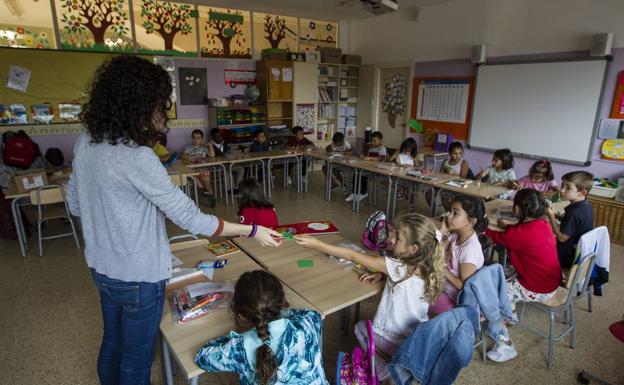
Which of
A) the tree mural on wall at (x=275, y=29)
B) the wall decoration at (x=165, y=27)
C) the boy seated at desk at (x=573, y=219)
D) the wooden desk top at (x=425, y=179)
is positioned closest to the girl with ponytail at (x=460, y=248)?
the boy seated at desk at (x=573, y=219)

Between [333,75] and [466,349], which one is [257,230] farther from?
[333,75]

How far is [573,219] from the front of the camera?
2.91 meters

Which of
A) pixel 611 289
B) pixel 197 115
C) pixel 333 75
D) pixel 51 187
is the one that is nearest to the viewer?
pixel 611 289

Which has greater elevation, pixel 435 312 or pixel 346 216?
pixel 435 312

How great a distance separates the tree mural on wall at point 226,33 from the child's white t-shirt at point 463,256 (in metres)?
6.31

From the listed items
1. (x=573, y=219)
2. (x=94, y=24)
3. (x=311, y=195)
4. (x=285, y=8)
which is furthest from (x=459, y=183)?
(x=94, y=24)

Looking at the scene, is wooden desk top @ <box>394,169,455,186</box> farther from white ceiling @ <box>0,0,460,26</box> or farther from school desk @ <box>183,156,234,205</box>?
white ceiling @ <box>0,0,460,26</box>

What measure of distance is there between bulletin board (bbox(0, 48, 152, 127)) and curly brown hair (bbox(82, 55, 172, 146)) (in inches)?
197

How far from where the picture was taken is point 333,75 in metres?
8.61

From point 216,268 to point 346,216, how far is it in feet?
11.5

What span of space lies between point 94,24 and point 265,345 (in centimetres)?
660

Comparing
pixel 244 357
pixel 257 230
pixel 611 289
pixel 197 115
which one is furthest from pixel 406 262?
pixel 197 115

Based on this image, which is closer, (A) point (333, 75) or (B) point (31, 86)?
(B) point (31, 86)

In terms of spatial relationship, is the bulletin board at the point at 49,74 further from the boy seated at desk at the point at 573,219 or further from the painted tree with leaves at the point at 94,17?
the boy seated at desk at the point at 573,219
